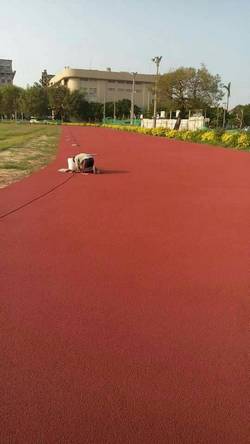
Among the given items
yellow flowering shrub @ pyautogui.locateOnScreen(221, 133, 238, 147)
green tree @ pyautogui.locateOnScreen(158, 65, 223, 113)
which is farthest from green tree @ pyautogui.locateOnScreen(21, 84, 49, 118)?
yellow flowering shrub @ pyautogui.locateOnScreen(221, 133, 238, 147)

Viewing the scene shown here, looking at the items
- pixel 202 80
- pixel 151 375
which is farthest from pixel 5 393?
pixel 202 80

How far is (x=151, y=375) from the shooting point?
271cm

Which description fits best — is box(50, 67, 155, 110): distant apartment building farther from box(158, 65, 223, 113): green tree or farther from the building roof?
box(158, 65, 223, 113): green tree

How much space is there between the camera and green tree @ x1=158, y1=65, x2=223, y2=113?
49.2 metres

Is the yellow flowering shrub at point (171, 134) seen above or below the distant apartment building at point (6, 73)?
below

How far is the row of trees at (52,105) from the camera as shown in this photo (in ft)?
313

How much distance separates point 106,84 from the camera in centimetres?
11906

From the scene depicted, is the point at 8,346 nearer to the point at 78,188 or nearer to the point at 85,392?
the point at 85,392

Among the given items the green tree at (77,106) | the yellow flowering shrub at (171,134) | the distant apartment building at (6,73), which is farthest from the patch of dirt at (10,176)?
the distant apartment building at (6,73)

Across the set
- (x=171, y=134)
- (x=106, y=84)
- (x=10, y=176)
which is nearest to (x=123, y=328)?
(x=10, y=176)

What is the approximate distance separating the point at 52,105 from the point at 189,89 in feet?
180

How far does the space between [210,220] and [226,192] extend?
2.99 meters

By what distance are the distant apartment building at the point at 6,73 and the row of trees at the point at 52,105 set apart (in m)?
46.5

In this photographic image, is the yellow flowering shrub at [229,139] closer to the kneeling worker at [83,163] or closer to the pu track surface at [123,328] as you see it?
the kneeling worker at [83,163]
